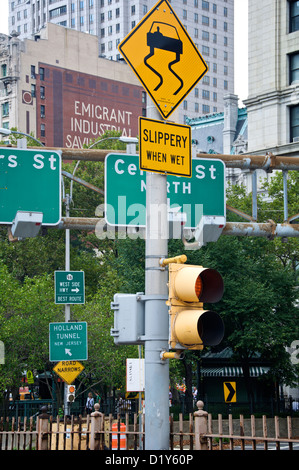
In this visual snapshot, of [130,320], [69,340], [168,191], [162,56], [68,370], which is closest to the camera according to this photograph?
[130,320]

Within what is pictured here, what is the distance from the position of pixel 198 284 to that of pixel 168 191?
5.56 m

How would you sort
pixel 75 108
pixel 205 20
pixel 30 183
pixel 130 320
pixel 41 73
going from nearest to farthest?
pixel 130 320
pixel 30 183
pixel 41 73
pixel 75 108
pixel 205 20

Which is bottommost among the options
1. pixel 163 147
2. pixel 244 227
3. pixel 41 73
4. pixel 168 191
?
pixel 163 147

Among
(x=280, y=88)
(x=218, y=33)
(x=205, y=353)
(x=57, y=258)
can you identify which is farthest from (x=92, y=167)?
(x=218, y=33)

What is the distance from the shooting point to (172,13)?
28.2ft

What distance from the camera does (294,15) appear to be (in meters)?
49.3

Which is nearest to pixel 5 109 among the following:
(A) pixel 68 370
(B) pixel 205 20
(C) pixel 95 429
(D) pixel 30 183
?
(B) pixel 205 20

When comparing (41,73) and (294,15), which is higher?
(41,73)

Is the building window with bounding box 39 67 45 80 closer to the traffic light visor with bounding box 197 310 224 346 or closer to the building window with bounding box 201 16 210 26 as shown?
the building window with bounding box 201 16 210 26

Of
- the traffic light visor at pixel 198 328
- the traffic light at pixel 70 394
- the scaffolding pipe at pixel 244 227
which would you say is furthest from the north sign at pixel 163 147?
the traffic light at pixel 70 394

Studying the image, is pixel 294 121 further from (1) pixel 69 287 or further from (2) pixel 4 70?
(2) pixel 4 70

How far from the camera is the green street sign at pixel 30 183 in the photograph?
12641mm

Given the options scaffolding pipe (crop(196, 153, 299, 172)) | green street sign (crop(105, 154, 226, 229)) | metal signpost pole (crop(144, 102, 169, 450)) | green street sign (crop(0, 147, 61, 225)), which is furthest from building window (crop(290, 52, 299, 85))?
metal signpost pole (crop(144, 102, 169, 450))

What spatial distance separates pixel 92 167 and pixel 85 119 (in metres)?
40.9
